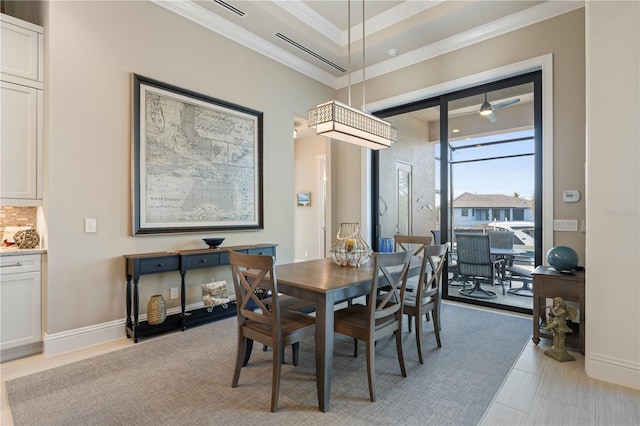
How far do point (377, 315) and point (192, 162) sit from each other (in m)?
2.64

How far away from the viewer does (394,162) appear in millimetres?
5465

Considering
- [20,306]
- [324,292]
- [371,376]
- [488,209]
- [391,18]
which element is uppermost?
[391,18]

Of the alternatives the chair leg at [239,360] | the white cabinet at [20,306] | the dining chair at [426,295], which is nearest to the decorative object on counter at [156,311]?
the white cabinet at [20,306]

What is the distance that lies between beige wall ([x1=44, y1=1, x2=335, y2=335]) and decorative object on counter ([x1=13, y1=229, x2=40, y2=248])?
327 millimetres

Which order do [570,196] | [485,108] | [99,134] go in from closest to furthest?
[99,134] → [570,196] → [485,108]

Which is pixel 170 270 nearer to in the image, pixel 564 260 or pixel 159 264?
pixel 159 264

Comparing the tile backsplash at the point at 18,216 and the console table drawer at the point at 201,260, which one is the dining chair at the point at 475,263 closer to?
the console table drawer at the point at 201,260

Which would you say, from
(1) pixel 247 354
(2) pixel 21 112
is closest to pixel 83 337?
(1) pixel 247 354


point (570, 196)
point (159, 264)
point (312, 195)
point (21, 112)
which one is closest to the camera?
point (21, 112)

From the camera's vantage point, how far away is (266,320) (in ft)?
6.66

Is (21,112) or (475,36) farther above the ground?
(475,36)

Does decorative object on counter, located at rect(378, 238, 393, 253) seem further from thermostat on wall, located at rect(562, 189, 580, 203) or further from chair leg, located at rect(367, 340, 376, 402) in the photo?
chair leg, located at rect(367, 340, 376, 402)

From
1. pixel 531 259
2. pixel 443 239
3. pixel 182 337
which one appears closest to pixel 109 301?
pixel 182 337

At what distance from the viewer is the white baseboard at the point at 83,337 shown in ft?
9.02
